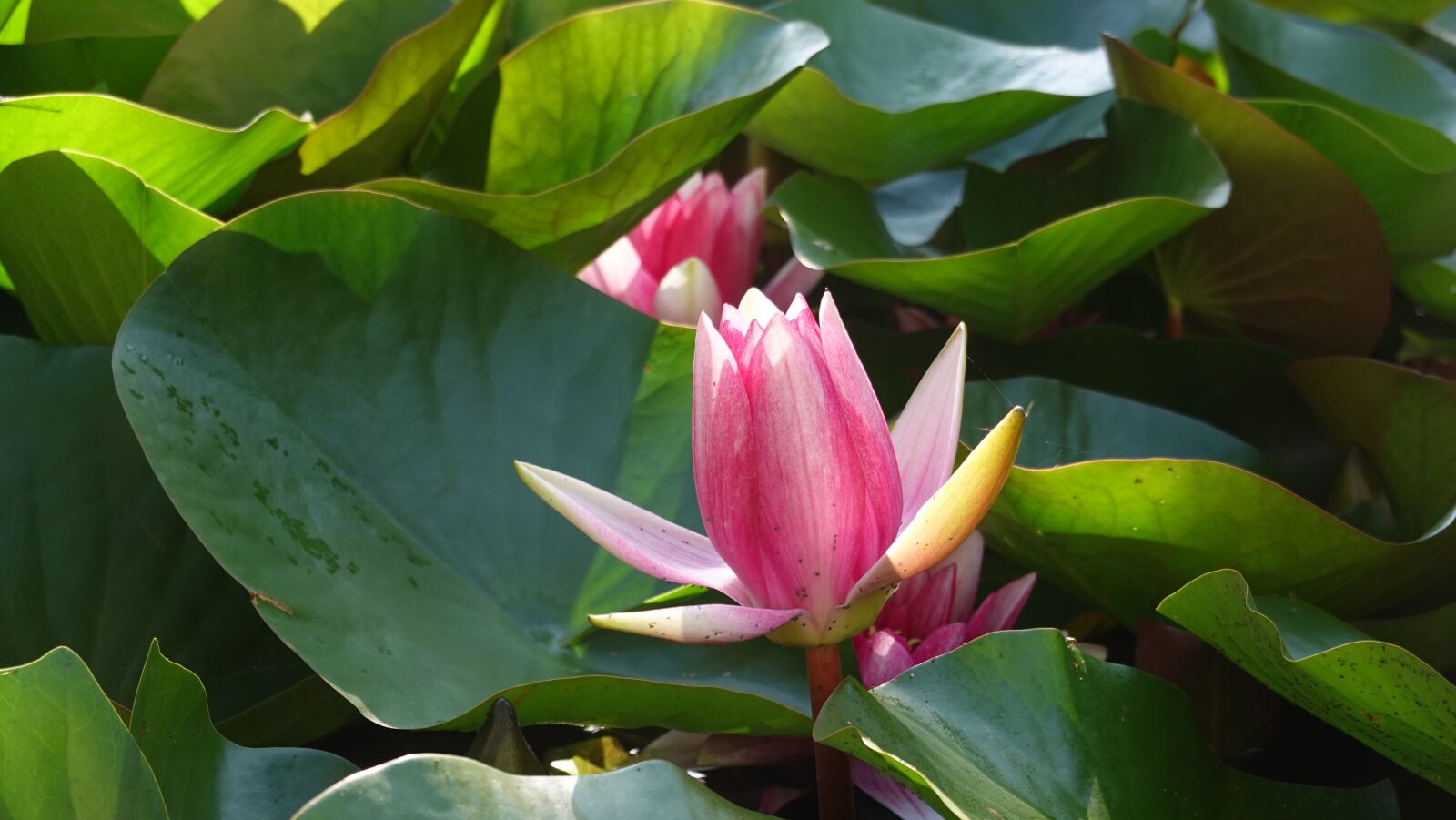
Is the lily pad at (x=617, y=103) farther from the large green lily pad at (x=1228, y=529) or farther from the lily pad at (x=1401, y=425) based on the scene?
the lily pad at (x=1401, y=425)

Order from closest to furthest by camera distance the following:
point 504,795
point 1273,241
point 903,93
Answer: point 504,795, point 1273,241, point 903,93

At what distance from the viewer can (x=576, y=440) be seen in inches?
25.5

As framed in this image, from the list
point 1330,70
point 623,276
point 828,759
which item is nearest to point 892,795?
point 828,759

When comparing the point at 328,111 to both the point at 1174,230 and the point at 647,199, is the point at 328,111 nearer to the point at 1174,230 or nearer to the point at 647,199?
the point at 647,199

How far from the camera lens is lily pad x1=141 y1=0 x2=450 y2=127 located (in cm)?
73

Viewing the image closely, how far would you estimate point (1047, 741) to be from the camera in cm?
48

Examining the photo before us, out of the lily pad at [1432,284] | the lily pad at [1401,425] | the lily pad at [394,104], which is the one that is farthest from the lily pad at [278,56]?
the lily pad at [1432,284]

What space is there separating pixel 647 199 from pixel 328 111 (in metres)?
0.25

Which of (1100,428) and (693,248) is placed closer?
(1100,428)

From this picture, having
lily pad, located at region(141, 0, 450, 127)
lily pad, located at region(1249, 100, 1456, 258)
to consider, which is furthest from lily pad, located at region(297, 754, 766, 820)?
lily pad, located at region(1249, 100, 1456, 258)

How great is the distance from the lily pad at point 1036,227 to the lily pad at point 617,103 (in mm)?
96

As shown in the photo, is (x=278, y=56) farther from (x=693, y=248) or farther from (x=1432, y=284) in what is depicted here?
(x=1432, y=284)

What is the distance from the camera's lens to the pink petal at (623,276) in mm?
794

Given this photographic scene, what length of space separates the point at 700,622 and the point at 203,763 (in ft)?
0.65
